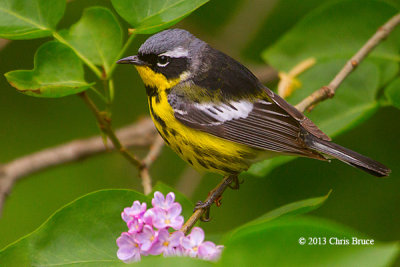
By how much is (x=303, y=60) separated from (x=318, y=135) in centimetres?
62

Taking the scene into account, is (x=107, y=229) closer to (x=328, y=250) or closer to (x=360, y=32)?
(x=328, y=250)

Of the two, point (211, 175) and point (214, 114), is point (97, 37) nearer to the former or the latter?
point (214, 114)

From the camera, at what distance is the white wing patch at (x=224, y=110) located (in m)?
2.58

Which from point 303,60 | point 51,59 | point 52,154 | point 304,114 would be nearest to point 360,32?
point 303,60

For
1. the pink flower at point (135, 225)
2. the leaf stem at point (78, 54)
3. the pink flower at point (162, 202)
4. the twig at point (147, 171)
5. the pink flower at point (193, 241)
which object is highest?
the leaf stem at point (78, 54)

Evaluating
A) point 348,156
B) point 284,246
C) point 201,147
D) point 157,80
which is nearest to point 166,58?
point 157,80

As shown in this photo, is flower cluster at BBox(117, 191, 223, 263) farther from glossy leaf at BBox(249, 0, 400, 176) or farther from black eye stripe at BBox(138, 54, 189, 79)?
glossy leaf at BBox(249, 0, 400, 176)

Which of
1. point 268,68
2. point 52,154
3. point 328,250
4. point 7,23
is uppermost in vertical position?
point 268,68

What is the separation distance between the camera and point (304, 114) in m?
2.75

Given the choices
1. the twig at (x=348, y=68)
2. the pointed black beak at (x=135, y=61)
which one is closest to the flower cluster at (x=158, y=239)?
the pointed black beak at (x=135, y=61)

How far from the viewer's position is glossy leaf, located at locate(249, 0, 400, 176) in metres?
2.78

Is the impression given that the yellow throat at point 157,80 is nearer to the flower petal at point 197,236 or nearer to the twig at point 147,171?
the twig at point 147,171

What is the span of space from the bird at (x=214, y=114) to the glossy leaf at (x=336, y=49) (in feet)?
0.71

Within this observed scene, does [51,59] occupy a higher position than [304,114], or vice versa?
[304,114]
